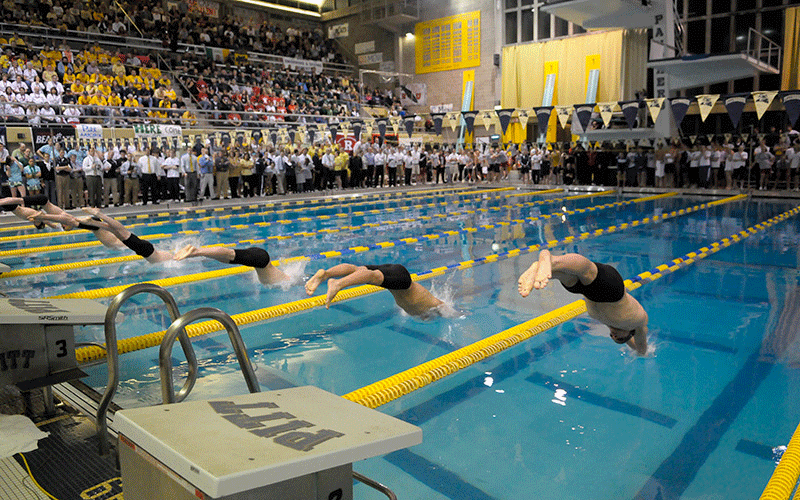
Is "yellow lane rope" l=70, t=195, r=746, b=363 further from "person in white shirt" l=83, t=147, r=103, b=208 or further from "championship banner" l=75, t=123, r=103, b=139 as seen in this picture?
"championship banner" l=75, t=123, r=103, b=139

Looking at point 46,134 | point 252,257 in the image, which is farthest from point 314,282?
point 46,134

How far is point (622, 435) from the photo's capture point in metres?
3.00

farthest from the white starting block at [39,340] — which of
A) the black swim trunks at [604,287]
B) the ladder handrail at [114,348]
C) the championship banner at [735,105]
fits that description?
the championship banner at [735,105]

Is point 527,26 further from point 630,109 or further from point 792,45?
point 630,109

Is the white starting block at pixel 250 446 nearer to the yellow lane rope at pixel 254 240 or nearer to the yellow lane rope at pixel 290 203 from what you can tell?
the yellow lane rope at pixel 254 240

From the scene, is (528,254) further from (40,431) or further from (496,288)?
(40,431)

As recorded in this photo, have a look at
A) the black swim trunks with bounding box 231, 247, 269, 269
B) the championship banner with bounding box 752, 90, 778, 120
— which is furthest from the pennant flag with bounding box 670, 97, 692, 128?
the black swim trunks with bounding box 231, 247, 269, 269

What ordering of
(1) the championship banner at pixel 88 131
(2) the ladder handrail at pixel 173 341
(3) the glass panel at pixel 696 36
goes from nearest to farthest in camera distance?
(2) the ladder handrail at pixel 173 341 < (1) the championship banner at pixel 88 131 < (3) the glass panel at pixel 696 36

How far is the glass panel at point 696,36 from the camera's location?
22.4 metres

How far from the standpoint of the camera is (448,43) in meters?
28.5

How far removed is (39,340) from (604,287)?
2.89 metres

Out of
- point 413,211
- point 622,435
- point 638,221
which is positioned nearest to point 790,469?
point 622,435

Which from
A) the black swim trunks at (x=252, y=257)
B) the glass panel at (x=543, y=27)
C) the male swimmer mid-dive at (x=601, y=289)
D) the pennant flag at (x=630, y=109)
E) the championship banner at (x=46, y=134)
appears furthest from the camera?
the glass panel at (x=543, y=27)

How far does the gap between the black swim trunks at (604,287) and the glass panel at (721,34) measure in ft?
75.0
